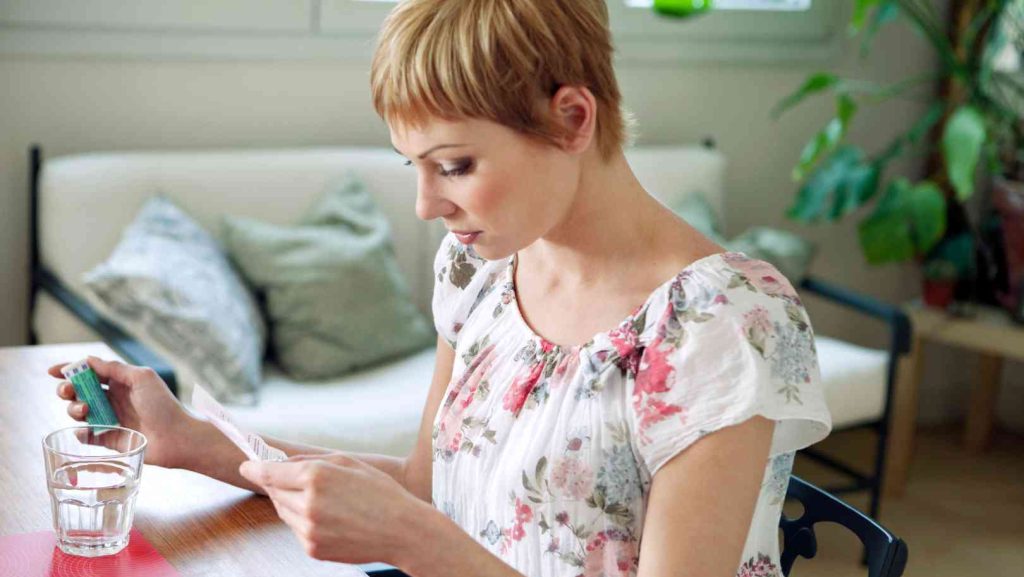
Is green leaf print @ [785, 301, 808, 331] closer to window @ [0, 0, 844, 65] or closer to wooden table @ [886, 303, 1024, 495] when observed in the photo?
window @ [0, 0, 844, 65]

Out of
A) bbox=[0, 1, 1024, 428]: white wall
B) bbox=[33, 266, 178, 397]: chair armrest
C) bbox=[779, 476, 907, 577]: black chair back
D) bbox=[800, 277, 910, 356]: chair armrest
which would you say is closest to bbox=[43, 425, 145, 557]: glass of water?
bbox=[779, 476, 907, 577]: black chair back

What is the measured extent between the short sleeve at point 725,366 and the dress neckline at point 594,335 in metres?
0.02

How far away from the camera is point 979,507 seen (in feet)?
11.8

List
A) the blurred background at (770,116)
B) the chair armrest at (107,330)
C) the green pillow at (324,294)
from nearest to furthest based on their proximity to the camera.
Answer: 1. the chair armrest at (107,330)
2. the green pillow at (324,294)
3. the blurred background at (770,116)

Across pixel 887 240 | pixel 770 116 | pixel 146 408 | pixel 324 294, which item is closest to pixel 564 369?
pixel 146 408

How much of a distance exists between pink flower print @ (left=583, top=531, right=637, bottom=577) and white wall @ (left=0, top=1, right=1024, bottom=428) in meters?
2.08

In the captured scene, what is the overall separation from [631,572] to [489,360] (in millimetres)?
303

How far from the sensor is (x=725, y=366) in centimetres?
122

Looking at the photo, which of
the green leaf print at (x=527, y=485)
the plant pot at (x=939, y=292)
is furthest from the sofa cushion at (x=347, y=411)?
the plant pot at (x=939, y=292)

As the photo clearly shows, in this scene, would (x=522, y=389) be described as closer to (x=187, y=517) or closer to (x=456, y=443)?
(x=456, y=443)

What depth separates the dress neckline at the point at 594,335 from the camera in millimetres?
1311

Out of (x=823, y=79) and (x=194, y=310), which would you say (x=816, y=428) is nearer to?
(x=194, y=310)

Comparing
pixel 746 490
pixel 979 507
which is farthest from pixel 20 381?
pixel 979 507

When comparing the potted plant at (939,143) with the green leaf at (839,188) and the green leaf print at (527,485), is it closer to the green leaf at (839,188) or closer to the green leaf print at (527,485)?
the green leaf at (839,188)
